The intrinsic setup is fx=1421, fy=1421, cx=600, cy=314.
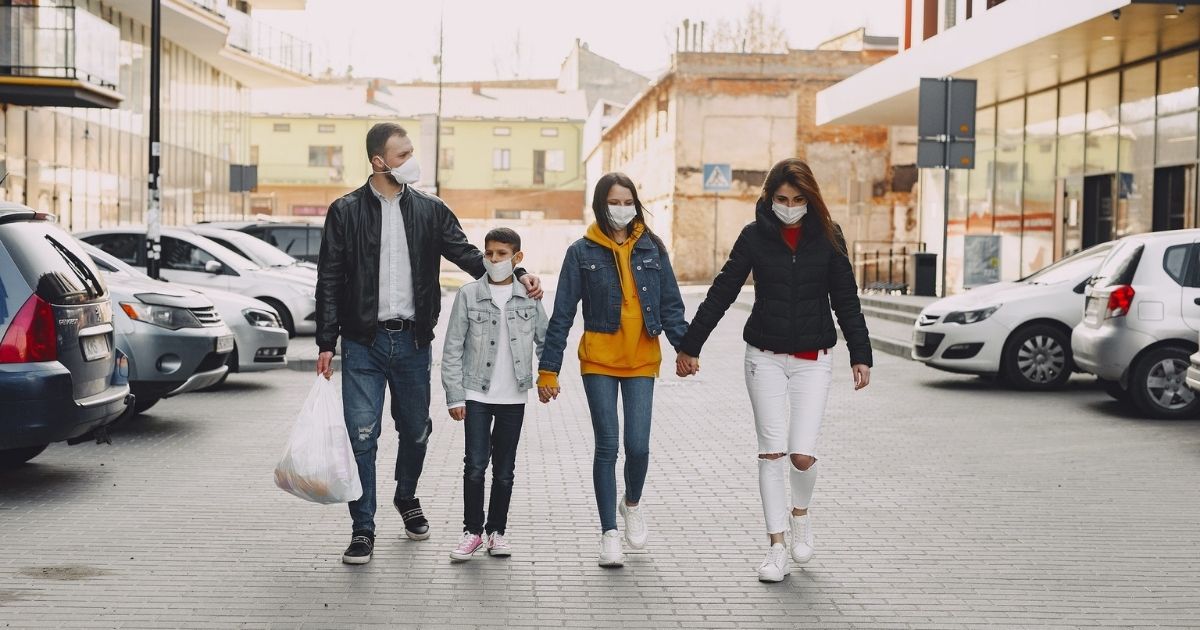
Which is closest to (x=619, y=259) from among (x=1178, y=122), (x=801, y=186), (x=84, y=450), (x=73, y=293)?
(x=801, y=186)

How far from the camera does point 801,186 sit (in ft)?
20.1

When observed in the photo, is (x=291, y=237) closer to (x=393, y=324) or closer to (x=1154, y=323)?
(x=1154, y=323)

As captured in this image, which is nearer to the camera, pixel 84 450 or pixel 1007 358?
pixel 84 450

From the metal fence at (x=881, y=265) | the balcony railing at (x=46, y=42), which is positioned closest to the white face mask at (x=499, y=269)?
the balcony railing at (x=46, y=42)

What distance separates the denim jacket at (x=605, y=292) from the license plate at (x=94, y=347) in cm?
302

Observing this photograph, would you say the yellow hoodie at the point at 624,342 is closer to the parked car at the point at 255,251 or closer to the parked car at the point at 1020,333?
the parked car at the point at 1020,333

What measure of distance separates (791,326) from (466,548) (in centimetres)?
172

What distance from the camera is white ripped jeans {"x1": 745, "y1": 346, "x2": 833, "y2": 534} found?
612cm

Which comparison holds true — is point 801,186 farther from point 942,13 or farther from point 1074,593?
point 942,13

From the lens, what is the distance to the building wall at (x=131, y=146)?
27812 mm

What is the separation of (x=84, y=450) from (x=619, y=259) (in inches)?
201

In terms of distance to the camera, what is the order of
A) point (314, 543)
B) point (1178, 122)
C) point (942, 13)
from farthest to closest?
Answer: point (942, 13) → point (1178, 122) → point (314, 543)

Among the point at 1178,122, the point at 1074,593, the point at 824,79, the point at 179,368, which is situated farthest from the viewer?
the point at 824,79

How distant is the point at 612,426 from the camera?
6215mm
